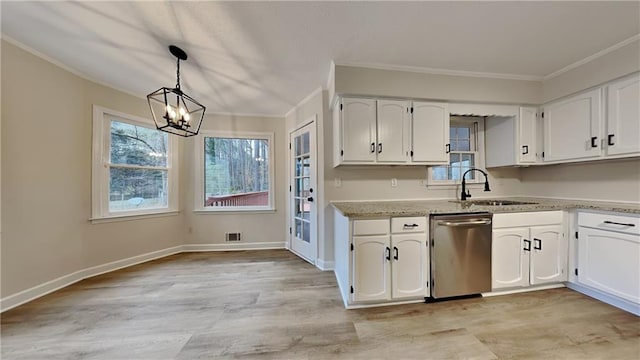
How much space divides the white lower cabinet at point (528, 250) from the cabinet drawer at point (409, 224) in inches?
30.2

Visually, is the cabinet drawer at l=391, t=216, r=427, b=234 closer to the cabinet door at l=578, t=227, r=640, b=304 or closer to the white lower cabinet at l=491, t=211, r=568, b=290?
the white lower cabinet at l=491, t=211, r=568, b=290

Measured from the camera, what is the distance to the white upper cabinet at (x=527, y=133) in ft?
9.03

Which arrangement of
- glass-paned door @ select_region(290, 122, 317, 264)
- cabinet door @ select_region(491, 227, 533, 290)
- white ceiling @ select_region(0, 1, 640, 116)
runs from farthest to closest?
glass-paned door @ select_region(290, 122, 317, 264), cabinet door @ select_region(491, 227, 533, 290), white ceiling @ select_region(0, 1, 640, 116)

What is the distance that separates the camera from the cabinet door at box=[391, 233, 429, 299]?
6.86 ft

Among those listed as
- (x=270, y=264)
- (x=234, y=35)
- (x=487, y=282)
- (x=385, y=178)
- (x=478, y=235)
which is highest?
(x=234, y=35)

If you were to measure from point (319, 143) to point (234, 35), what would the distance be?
153 centimetres

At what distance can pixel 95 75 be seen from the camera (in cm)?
278

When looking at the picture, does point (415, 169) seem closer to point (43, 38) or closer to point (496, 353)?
point (496, 353)

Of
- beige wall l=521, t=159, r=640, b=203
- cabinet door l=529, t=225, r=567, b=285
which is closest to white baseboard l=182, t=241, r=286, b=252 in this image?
cabinet door l=529, t=225, r=567, b=285

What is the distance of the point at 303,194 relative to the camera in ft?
11.9

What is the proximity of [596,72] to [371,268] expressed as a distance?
2.99m

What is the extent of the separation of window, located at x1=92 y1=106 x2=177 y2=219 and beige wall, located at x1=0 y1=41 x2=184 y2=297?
0.36 ft

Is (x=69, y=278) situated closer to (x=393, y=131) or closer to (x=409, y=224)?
(x=409, y=224)

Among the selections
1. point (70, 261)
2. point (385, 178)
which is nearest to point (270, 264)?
point (385, 178)
